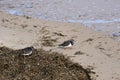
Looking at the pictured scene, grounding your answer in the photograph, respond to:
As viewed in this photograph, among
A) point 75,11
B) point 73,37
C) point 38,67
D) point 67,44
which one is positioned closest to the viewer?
point 38,67

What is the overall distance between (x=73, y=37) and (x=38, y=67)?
2723mm

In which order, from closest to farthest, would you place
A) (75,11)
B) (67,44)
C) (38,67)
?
(38,67), (67,44), (75,11)

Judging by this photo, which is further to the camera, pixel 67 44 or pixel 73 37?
pixel 73 37

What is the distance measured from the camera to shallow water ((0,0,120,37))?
39.7ft

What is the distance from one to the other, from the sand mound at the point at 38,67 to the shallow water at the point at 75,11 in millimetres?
2918

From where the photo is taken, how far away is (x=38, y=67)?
8281 millimetres

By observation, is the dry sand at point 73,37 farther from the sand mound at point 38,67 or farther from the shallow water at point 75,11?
the shallow water at point 75,11

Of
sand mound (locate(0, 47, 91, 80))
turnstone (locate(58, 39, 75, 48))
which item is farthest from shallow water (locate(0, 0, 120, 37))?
sand mound (locate(0, 47, 91, 80))

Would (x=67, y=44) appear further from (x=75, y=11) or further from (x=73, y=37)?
(x=75, y=11)

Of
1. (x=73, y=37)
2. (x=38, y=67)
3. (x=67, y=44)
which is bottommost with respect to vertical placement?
(x=73, y=37)

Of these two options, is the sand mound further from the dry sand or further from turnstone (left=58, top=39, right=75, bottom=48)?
turnstone (left=58, top=39, right=75, bottom=48)

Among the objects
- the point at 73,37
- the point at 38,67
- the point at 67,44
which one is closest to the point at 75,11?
the point at 73,37

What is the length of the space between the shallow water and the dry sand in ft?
1.90

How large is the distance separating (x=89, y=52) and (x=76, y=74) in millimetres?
1600
